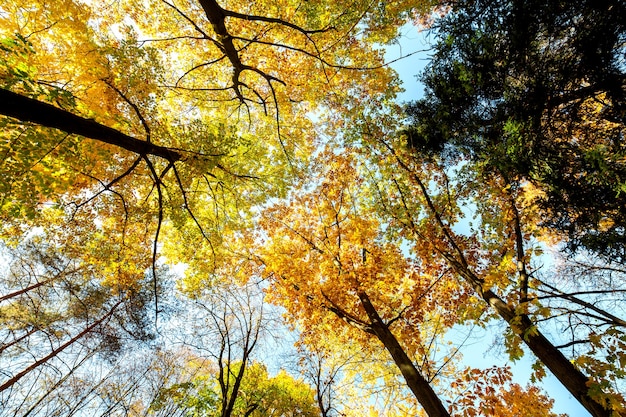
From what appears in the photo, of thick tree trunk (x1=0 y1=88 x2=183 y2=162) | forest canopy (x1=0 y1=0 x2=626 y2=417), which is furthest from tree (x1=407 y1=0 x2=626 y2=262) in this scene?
thick tree trunk (x1=0 y1=88 x2=183 y2=162)

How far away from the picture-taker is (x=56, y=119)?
318 cm

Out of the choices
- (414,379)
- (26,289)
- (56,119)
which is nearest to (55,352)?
(26,289)

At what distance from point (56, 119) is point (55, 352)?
878 cm

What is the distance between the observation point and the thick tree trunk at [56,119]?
2877 millimetres

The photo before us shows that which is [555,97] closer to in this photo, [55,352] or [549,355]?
[549,355]

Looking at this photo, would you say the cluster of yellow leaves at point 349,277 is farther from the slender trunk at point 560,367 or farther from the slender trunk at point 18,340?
the slender trunk at point 18,340

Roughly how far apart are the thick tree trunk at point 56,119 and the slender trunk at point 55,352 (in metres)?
8.06

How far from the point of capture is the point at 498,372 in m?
5.72

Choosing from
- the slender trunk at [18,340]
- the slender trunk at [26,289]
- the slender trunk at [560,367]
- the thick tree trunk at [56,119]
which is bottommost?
the slender trunk at [18,340]

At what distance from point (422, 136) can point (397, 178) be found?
122 centimetres

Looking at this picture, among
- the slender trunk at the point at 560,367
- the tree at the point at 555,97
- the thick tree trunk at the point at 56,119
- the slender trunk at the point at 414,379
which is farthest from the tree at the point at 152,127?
the slender trunk at the point at 560,367

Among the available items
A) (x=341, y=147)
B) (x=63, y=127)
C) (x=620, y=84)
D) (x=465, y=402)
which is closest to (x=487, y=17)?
(x=620, y=84)

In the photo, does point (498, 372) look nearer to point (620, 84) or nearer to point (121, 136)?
point (620, 84)

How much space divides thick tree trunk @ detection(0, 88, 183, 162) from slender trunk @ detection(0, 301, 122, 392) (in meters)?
8.06
